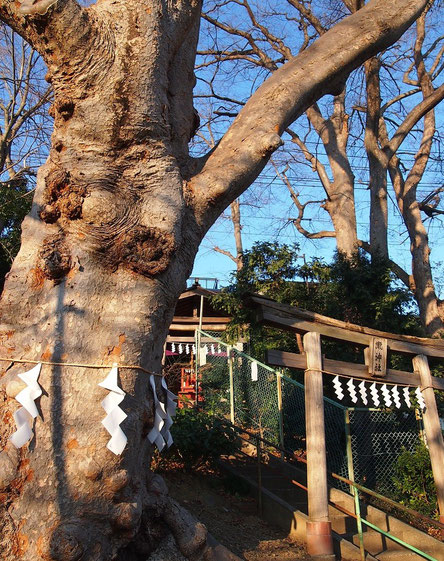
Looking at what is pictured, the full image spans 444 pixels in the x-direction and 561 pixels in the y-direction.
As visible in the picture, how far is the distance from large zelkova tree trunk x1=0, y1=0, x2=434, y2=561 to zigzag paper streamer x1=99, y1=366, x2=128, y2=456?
5 cm

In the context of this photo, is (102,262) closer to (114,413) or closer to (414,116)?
(114,413)

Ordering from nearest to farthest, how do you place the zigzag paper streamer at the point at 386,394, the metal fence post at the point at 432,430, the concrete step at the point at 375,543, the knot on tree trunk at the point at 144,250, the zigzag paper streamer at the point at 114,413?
the zigzag paper streamer at the point at 114,413, the knot on tree trunk at the point at 144,250, the concrete step at the point at 375,543, the metal fence post at the point at 432,430, the zigzag paper streamer at the point at 386,394

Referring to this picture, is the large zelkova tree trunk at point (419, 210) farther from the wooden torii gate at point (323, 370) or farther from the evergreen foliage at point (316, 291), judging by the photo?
the wooden torii gate at point (323, 370)

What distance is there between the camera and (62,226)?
3.57 m

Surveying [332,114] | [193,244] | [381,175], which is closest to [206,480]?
[193,244]

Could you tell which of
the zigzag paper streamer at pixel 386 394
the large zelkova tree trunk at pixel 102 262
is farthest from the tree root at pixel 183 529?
the zigzag paper streamer at pixel 386 394

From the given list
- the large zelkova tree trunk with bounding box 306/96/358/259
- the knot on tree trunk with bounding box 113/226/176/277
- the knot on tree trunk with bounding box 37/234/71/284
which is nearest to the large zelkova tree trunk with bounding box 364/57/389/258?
the large zelkova tree trunk with bounding box 306/96/358/259

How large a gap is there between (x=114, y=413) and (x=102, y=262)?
97cm

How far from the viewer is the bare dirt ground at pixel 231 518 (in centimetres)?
579

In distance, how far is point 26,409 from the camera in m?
3.02

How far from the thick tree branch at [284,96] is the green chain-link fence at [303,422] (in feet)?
16.7

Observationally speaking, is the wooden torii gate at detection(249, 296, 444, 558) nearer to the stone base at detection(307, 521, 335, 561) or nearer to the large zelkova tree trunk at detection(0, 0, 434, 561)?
the stone base at detection(307, 521, 335, 561)

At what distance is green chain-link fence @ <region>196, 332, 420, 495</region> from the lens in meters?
9.02

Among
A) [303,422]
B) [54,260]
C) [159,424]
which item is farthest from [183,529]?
[303,422]
